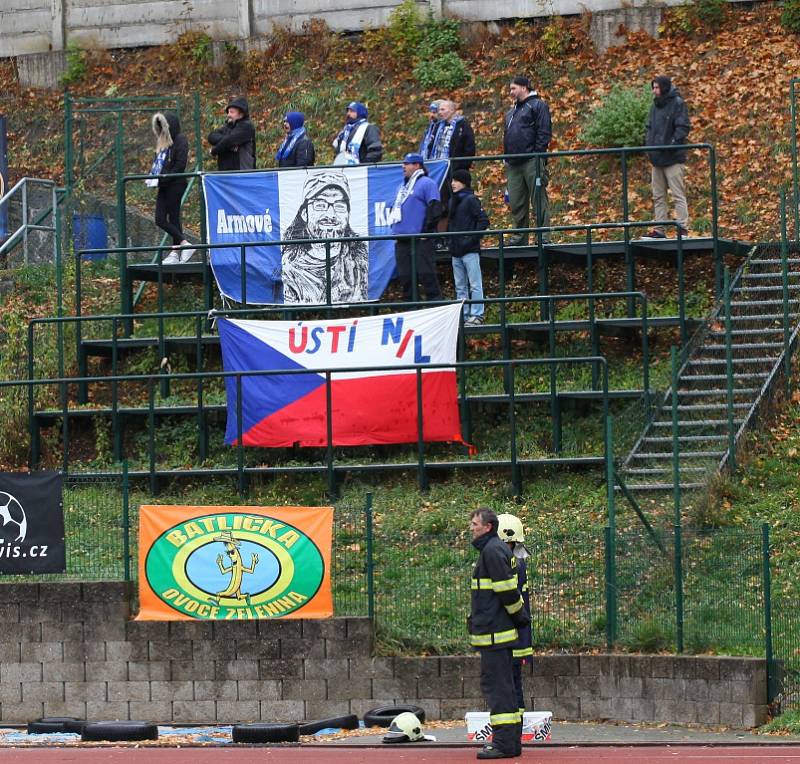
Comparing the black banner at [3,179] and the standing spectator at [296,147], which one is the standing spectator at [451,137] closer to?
the standing spectator at [296,147]

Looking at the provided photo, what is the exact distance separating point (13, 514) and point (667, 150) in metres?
9.55

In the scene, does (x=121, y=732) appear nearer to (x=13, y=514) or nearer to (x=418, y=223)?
(x=13, y=514)

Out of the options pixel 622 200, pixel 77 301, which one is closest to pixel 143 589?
pixel 77 301

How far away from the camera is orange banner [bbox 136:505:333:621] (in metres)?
17.1

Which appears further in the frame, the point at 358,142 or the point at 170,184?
the point at 170,184

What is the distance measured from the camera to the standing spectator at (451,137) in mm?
23453

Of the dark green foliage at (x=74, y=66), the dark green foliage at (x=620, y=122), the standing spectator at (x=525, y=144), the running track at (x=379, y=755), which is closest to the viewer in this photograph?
the running track at (x=379, y=755)

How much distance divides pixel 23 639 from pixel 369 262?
7.32 meters

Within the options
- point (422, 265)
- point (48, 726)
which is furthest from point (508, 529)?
point (422, 265)

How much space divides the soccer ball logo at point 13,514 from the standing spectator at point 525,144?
806cm

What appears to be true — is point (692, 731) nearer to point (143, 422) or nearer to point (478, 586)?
point (478, 586)

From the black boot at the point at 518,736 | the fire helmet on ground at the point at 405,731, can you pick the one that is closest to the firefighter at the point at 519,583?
the black boot at the point at 518,736

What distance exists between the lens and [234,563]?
1716 centimetres

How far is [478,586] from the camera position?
14.0m
